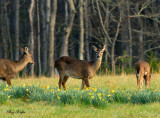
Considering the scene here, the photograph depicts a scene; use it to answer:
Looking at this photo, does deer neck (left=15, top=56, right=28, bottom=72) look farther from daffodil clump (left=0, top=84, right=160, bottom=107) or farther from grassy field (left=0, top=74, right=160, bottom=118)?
grassy field (left=0, top=74, right=160, bottom=118)

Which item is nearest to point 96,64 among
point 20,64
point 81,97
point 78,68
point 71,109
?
point 78,68

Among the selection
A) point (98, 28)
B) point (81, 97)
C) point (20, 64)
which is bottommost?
point (81, 97)

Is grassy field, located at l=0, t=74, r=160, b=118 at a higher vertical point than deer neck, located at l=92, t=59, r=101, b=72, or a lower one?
lower

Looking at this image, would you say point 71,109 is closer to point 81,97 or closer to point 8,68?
point 81,97

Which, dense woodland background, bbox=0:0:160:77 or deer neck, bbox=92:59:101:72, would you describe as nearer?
deer neck, bbox=92:59:101:72

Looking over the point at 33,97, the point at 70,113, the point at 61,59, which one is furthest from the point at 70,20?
the point at 70,113

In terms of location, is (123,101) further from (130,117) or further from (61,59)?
(61,59)

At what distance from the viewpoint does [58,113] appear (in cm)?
690

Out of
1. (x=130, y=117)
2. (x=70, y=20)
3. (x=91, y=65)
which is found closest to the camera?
(x=130, y=117)

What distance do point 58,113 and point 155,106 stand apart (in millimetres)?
2310

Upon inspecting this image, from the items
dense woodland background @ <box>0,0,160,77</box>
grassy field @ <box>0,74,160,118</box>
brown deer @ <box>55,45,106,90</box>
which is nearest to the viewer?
grassy field @ <box>0,74,160,118</box>

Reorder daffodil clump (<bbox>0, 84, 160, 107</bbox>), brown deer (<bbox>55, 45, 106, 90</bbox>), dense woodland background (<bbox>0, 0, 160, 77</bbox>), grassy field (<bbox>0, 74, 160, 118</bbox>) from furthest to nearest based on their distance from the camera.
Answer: dense woodland background (<bbox>0, 0, 160, 77</bbox>) → brown deer (<bbox>55, 45, 106, 90</bbox>) → daffodil clump (<bbox>0, 84, 160, 107</bbox>) → grassy field (<bbox>0, 74, 160, 118</bbox>)

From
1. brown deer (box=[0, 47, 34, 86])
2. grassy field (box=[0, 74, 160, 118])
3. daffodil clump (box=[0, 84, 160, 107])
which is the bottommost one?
grassy field (box=[0, 74, 160, 118])

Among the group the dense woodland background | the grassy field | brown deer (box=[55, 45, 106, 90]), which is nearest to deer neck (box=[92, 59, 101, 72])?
brown deer (box=[55, 45, 106, 90])
